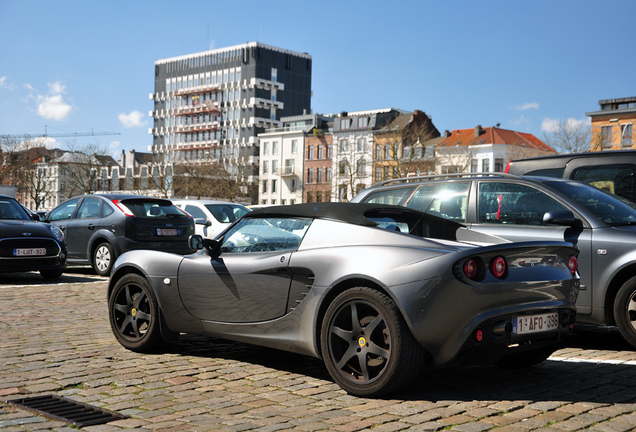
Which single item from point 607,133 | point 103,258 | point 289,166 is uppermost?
point 607,133

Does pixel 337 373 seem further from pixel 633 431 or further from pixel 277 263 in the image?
pixel 633 431

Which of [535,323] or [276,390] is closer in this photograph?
[535,323]

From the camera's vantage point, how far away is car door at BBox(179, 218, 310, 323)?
512cm

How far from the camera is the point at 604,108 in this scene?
225ft

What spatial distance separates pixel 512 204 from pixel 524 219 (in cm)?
20

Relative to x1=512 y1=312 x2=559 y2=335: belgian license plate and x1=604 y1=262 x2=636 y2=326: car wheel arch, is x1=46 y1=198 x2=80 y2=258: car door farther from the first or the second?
x1=512 y1=312 x2=559 y2=335: belgian license plate

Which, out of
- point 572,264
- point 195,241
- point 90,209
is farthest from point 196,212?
point 572,264

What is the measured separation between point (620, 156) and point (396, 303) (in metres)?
5.15

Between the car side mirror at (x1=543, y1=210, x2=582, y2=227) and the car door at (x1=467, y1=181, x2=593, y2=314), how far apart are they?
0.54 feet

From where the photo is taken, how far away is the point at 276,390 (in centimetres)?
481

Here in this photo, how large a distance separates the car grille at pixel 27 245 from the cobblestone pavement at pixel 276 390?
5.46m

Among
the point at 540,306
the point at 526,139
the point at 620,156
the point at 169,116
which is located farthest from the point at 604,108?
the point at 169,116

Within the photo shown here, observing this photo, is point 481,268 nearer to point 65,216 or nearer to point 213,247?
point 213,247

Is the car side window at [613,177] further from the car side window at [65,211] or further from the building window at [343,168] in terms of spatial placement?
the building window at [343,168]
